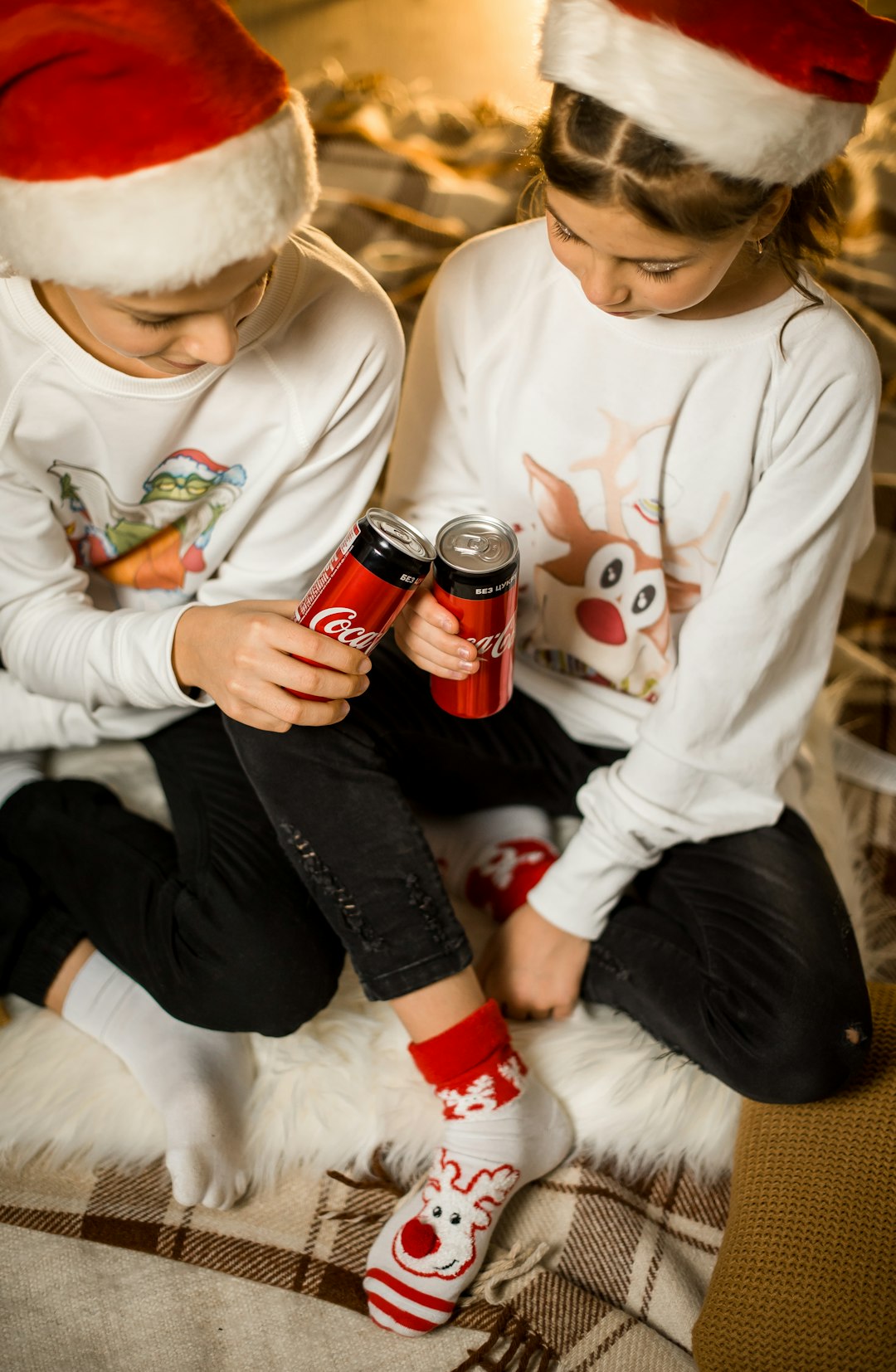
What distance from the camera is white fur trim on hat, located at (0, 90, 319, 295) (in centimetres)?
61

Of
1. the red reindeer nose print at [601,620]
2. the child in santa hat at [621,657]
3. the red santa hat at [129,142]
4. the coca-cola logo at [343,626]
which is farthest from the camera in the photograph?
the red reindeer nose print at [601,620]

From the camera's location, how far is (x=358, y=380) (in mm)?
889

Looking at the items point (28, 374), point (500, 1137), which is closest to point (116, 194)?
point (28, 374)

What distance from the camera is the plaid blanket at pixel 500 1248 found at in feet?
2.70

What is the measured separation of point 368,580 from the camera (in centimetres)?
69

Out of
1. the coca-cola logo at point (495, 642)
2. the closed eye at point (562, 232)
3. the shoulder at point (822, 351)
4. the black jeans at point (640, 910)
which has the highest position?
the closed eye at point (562, 232)

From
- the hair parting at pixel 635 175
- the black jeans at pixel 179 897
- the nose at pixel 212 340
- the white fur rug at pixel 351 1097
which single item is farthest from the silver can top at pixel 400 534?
the white fur rug at pixel 351 1097

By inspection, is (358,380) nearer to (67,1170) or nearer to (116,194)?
(116,194)

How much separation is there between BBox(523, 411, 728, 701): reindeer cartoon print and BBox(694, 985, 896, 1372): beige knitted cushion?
0.39 meters

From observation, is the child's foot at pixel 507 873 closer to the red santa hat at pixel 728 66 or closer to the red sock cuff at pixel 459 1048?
the red sock cuff at pixel 459 1048

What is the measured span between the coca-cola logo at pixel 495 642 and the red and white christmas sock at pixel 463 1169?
318 millimetres

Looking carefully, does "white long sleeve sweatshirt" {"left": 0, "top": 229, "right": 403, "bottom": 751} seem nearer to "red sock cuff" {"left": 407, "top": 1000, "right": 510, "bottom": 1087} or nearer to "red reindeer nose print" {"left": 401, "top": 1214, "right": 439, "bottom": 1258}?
"red sock cuff" {"left": 407, "top": 1000, "right": 510, "bottom": 1087}

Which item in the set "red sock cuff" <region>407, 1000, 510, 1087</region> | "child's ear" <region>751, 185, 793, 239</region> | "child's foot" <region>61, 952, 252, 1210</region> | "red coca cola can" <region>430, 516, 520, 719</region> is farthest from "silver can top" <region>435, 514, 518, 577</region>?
"child's foot" <region>61, 952, 252, 1210</region>

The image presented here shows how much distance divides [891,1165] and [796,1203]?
3.3 inches
